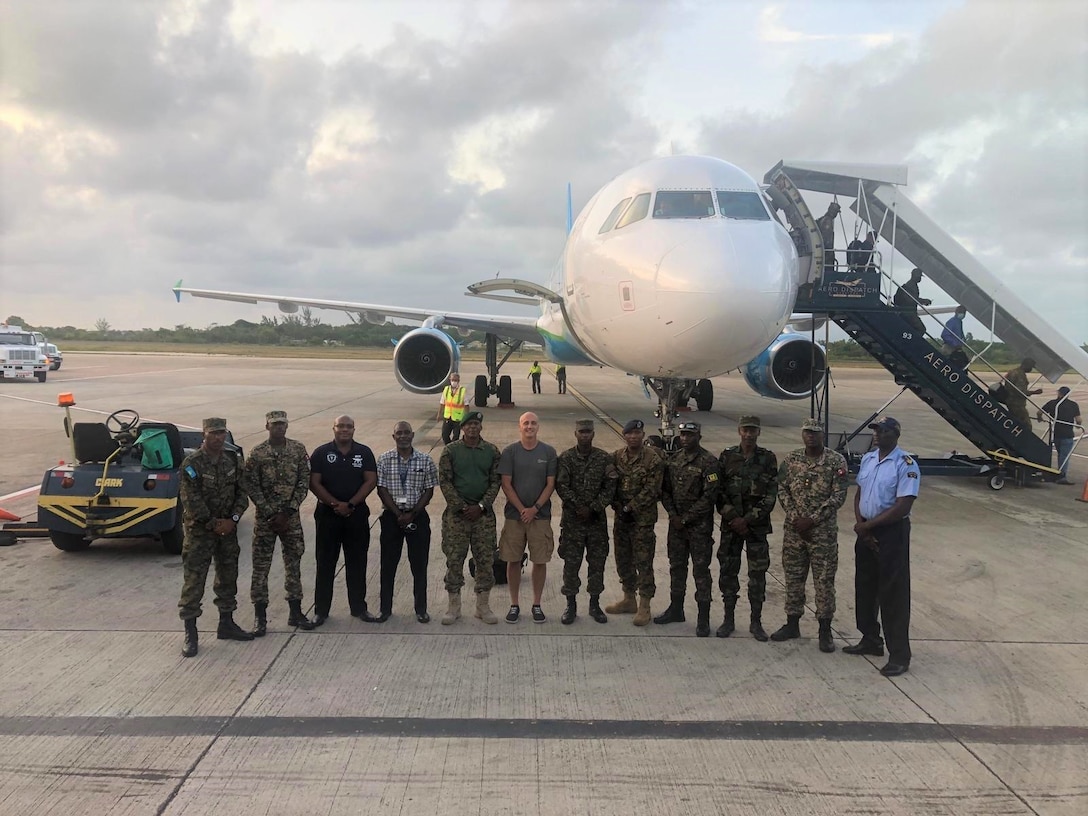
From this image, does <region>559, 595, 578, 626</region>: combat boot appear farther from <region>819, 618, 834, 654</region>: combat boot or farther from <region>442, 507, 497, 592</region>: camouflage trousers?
<region>819, 618, 834, 654</region>: combat boot

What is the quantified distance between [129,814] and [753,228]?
730cm

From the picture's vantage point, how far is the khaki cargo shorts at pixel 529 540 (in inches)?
204

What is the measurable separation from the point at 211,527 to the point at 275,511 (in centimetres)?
41

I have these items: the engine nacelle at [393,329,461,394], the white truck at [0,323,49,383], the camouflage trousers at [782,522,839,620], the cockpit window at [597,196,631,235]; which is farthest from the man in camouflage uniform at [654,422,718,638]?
the white truck at [0,323,49,383]

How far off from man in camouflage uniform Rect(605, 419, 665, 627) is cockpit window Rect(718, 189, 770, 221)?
4.08 meters

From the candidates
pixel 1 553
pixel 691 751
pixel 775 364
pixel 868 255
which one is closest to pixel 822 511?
pixel 691 751

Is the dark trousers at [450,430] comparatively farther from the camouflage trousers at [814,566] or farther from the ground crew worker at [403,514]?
the camouflage trousers at [814,566]

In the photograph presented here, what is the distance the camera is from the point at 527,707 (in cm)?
389

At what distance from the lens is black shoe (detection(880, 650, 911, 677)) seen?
4.41 m

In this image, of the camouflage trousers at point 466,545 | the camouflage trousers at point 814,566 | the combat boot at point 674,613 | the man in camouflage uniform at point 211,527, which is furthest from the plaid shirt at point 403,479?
the camouflage trousers at point 814,566

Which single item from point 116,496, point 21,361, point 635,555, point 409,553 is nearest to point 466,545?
point 409,553

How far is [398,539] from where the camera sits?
520 cm

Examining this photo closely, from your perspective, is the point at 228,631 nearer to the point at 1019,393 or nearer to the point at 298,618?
the point at 298,618

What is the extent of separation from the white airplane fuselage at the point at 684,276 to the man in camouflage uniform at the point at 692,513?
2.44 m
